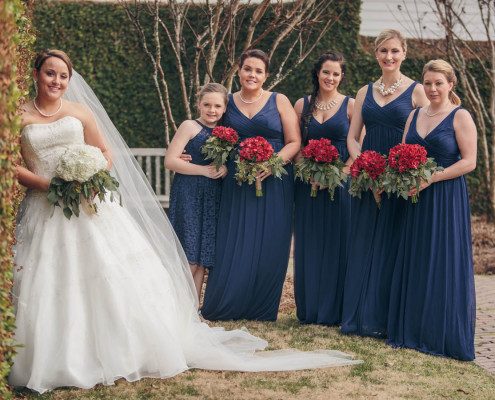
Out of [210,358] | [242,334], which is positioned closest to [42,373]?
[210,358]

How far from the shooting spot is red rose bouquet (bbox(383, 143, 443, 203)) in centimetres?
514

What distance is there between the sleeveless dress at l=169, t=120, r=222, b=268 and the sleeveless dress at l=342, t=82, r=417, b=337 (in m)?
1.34

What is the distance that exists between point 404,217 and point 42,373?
10.4 feet

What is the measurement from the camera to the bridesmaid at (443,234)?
5301 millimetres

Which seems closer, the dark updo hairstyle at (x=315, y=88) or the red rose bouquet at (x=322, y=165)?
the red rose bouquet at (x=322, y=165)

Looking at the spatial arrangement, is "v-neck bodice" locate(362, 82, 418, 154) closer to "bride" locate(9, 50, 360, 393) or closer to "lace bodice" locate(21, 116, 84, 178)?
"bride" locate(9, 50, 360, 393)

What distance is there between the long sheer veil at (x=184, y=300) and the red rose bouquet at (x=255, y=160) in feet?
3.25

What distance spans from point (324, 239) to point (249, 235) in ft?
2.34

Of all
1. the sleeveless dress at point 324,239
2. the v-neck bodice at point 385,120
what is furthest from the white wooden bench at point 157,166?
the v-neck bodice at point 385,120

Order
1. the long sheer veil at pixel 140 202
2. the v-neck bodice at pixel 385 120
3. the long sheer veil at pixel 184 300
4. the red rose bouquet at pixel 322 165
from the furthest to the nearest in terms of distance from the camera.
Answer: the red rose bouquet at pixel 322 165 → the v-neck bodice at pixel 385 120 → the long sheer veil at pixel 140 202 → the long sheer veil at pixel 184 300

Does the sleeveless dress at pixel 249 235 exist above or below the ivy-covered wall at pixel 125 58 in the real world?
below

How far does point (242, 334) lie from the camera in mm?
5480

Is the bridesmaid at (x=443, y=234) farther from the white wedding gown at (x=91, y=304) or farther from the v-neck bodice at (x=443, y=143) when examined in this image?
the white wedding gown at (x=91, y=304)

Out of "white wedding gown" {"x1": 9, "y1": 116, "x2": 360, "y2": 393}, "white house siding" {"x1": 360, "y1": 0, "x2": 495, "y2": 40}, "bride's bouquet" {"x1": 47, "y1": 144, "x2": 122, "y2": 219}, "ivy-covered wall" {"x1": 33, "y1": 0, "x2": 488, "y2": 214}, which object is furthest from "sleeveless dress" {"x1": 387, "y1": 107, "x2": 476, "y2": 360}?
"white house siding" {"x1": 360, "y1": 0, "x2": 495, "y2": 40}
